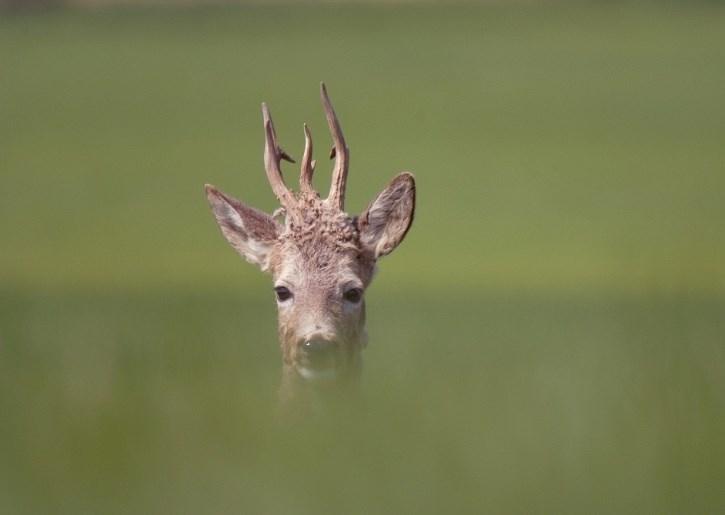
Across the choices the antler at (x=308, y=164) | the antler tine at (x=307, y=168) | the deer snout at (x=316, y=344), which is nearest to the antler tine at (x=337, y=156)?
the antler at (x=308, y=164)

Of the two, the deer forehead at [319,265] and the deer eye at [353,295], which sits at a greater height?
the deer forehead at [319,265]

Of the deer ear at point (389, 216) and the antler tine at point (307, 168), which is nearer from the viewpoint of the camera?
the deer ear at point (389, 216)

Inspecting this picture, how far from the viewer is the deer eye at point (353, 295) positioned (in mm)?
8555

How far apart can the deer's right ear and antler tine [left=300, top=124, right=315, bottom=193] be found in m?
0.24

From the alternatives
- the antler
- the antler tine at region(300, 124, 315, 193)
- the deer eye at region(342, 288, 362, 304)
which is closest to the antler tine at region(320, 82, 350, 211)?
the antler

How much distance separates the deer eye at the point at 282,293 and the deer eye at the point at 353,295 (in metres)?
0.27

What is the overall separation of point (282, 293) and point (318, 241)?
31cm

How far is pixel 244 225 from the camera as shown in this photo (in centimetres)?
893

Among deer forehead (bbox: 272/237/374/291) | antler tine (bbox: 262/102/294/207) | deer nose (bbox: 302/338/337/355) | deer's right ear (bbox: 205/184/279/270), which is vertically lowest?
deer nose (bbox: 302/338/337/355)

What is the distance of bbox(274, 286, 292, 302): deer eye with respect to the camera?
28.2 feet

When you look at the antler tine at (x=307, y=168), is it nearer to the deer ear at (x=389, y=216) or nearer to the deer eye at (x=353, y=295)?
the deer ear at (x=389, y=216)

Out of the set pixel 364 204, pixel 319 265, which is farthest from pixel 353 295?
pixel 364 204

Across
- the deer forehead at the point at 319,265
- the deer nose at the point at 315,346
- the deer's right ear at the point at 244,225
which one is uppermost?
the deer's right ear at the point at 244,225

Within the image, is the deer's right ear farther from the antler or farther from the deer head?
the antler
